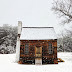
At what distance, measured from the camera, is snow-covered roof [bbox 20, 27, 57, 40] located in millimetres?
19969

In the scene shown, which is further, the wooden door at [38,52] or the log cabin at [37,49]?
the log cabin at [37,49]

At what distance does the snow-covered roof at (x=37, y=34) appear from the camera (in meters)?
20.0

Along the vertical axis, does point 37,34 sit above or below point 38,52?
above

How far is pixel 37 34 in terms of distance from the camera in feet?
69.8

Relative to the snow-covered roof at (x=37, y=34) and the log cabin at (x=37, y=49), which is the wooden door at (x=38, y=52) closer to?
the log cabin at (x=37, y=49)

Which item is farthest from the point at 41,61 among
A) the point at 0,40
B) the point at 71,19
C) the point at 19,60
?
the point at 0,40

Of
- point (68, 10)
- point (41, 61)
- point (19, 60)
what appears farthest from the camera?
point (68, 10)

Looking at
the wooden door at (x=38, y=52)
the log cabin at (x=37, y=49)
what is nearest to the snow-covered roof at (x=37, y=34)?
the log cabin at (x=37, y=49)

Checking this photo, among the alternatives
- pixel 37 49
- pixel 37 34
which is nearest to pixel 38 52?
pixel 37 49

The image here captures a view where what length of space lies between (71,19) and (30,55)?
11.6 m

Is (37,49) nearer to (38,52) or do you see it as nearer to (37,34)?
(38,52)

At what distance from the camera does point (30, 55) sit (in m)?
19.5

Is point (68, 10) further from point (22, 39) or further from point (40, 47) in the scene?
point (22, 39)

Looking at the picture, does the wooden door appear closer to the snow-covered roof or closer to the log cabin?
the log cabin
